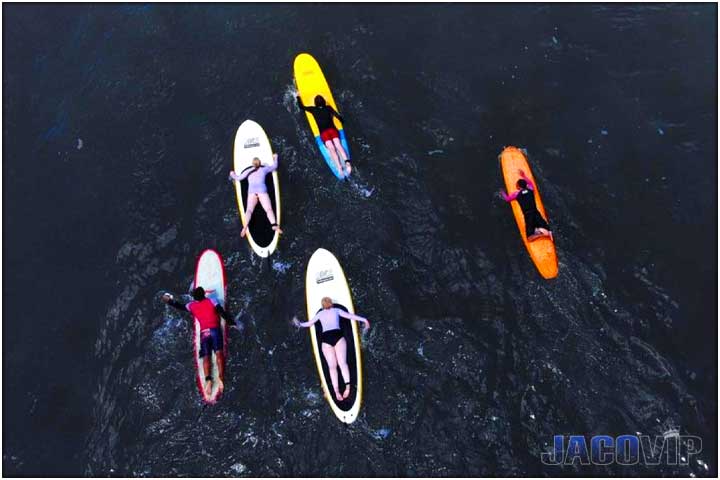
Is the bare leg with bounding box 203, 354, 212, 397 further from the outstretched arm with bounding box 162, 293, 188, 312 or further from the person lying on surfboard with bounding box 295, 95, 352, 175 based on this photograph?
the person lying on surfboard with bounding box 295, 95, 352, 175

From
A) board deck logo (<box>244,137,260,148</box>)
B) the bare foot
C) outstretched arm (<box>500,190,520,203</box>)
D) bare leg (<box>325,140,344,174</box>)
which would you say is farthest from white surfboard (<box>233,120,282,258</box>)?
outstretched arm (<box>500,190,520,203</box>)

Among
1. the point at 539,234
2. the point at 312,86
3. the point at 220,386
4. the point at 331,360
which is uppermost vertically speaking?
the point at 312,86

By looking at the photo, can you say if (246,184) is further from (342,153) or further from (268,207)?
(342,153)

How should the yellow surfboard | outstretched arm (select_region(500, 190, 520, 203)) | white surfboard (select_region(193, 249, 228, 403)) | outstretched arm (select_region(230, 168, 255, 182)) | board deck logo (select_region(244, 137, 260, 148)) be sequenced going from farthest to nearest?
board deck logo (select_region(244, 137, 260, 148)) → the yellow surfboard → outstretched arm (select_region(230, 168, 255, 182)) → outstretched arm (select_region(500, 190, 520, 203)) → white surfboard (select_region(193, 249, 228, 403))

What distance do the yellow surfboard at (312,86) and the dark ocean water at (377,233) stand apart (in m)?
0.39

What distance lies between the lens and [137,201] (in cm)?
1321

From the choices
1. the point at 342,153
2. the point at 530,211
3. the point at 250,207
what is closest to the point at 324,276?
the point at 250,207

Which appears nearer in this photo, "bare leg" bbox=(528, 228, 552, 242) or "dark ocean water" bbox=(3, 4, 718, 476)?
"dark ocean water" bbox=(3, 4, 718, 476)

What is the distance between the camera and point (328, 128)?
12852 millimetres

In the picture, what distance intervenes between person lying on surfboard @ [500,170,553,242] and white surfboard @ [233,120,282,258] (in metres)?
5.10

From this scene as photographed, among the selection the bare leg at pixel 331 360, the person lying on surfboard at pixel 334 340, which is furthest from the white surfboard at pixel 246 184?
the bare leg at pixel 331 360

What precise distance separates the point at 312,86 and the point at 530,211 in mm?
6163

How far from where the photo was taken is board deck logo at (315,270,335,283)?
1157 centimetres

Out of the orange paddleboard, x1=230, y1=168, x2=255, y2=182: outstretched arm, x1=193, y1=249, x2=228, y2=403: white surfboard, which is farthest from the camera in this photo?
x1=230, y1=168, x2=255, y2=182: outstretched arm
